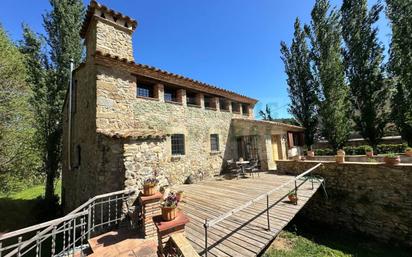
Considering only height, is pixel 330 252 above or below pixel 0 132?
below

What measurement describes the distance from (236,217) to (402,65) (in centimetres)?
1744

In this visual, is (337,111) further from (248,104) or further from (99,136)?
(99,136)

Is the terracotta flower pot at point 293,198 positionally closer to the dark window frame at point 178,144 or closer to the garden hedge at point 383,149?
the dark window frame at point 178,144

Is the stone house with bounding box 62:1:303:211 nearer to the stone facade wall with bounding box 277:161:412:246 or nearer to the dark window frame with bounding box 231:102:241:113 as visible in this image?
the dark window frame with bounding box 231:102:241:113

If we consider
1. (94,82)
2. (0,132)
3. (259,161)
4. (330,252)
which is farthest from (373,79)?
(0,132)

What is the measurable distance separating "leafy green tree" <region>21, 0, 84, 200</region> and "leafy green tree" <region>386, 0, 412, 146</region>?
24.4 meters

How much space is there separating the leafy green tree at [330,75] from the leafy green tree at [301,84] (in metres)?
1.12

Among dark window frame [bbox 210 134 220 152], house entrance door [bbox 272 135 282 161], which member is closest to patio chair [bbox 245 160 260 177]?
house entrance door [bbox 272 135 282 161]

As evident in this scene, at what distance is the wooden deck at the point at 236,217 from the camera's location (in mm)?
4266

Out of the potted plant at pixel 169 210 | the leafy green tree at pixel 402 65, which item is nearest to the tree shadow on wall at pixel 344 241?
the potted plant at pixel 169 210

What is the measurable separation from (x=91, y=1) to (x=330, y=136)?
60.5ft

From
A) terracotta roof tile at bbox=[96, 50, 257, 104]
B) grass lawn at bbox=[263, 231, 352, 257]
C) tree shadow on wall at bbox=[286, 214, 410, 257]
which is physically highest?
terracotta roof tile at bbox=[96, 50, 257, 104]

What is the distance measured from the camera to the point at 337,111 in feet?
51.0

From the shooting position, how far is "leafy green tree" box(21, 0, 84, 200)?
535 inches
